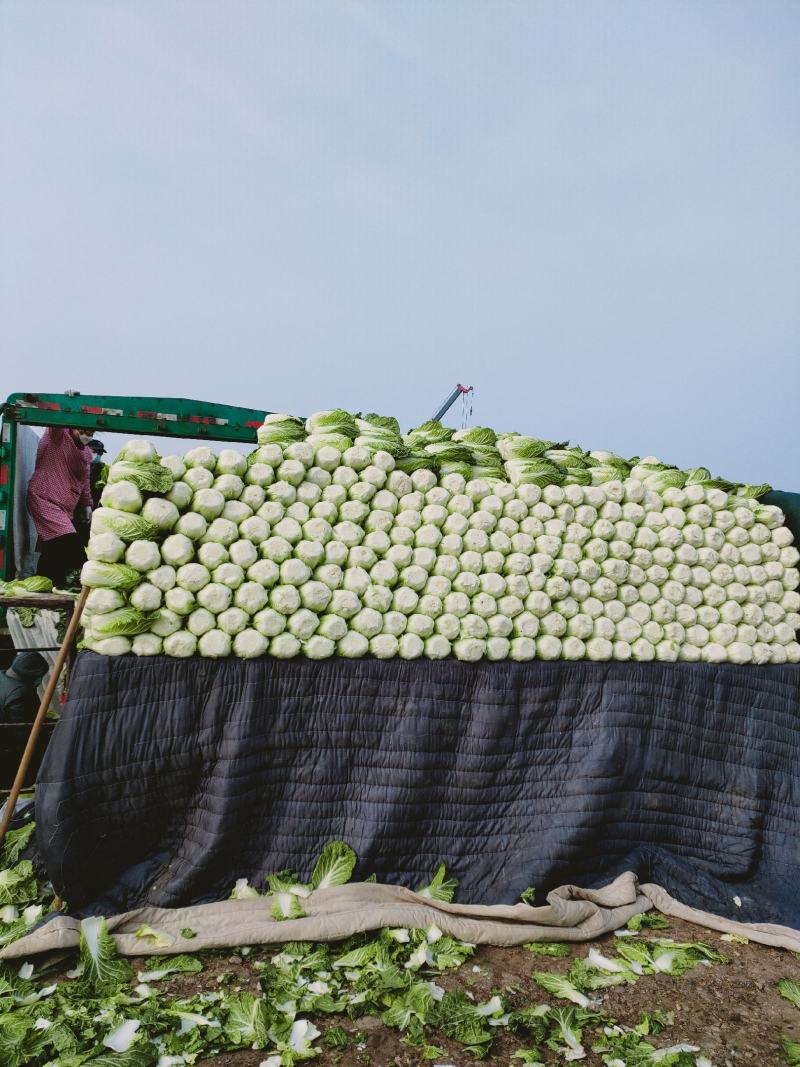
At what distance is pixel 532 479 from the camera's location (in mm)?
3932

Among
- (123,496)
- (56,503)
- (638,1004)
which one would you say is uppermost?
(123,496)

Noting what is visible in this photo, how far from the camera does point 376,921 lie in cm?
302

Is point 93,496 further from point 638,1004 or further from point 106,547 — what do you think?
A: point 638,1004

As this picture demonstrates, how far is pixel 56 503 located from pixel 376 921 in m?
5.09

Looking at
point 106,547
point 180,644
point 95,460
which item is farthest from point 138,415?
point 180,644

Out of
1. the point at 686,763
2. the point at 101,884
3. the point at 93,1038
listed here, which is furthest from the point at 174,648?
the point at 686,763

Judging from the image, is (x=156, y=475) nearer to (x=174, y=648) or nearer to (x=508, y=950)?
(x=174, y=648)

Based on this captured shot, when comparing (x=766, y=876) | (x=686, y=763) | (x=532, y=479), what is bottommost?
(x=766, y=876)

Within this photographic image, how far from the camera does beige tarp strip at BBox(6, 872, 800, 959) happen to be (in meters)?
2.86

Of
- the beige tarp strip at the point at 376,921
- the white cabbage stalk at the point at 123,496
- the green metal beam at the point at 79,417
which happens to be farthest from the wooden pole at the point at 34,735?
the green metal beam at the point at 79,417

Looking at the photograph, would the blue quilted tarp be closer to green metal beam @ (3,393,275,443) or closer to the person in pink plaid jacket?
green metal beam @ (3,393,275,443)

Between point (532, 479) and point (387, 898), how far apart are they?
2317 mm

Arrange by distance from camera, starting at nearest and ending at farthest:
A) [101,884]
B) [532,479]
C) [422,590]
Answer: [101,884] → [422,590] → [532,479]

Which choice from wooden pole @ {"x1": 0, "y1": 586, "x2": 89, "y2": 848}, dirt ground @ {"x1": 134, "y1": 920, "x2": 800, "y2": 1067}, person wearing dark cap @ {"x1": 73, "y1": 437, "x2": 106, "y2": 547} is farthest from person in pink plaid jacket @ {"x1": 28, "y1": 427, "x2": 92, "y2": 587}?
dirt ground @ {"x1": 134, "y1": 920, "x2": 800, "y2": 1067}
